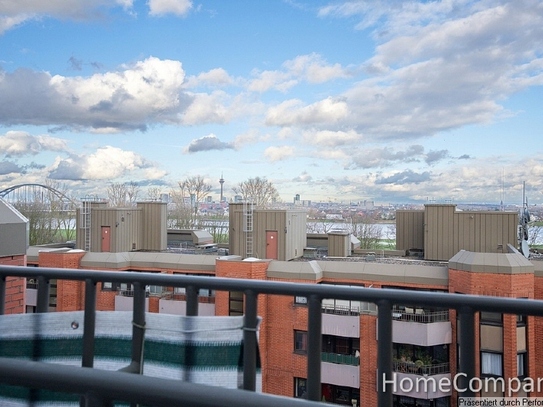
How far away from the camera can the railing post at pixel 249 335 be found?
1439mm

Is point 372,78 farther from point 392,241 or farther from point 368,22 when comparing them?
point 392,241

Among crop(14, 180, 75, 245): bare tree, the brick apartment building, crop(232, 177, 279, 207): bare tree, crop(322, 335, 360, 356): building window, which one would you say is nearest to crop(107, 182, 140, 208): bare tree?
crop(14, 180, 75, 245): bare tree

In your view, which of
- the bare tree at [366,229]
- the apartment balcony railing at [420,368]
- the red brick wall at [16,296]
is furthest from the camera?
the bare tree at [366,229]

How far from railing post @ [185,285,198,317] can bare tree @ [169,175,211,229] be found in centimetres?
3269

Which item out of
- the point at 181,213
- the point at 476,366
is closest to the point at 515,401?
the point at 476,366

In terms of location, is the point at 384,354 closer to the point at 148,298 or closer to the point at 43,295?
the point at 43,295

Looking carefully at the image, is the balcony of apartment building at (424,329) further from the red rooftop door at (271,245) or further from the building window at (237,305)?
the building window at (237,305)

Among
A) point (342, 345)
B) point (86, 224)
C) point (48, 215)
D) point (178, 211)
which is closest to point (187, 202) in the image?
point (178, 211)

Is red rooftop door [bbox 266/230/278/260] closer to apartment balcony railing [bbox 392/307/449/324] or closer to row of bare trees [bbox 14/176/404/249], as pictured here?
apartment balcony railing [bbox 392/307/449/324]

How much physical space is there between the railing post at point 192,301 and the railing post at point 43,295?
1.91 feet

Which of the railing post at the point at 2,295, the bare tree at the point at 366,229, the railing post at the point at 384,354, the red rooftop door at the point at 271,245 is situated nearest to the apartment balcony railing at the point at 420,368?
the red rooftop door at the point at 271,245

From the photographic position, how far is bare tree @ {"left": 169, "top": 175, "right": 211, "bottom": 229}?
112 feet

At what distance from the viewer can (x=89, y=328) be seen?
154 cm

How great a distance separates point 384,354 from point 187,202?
3558cm
